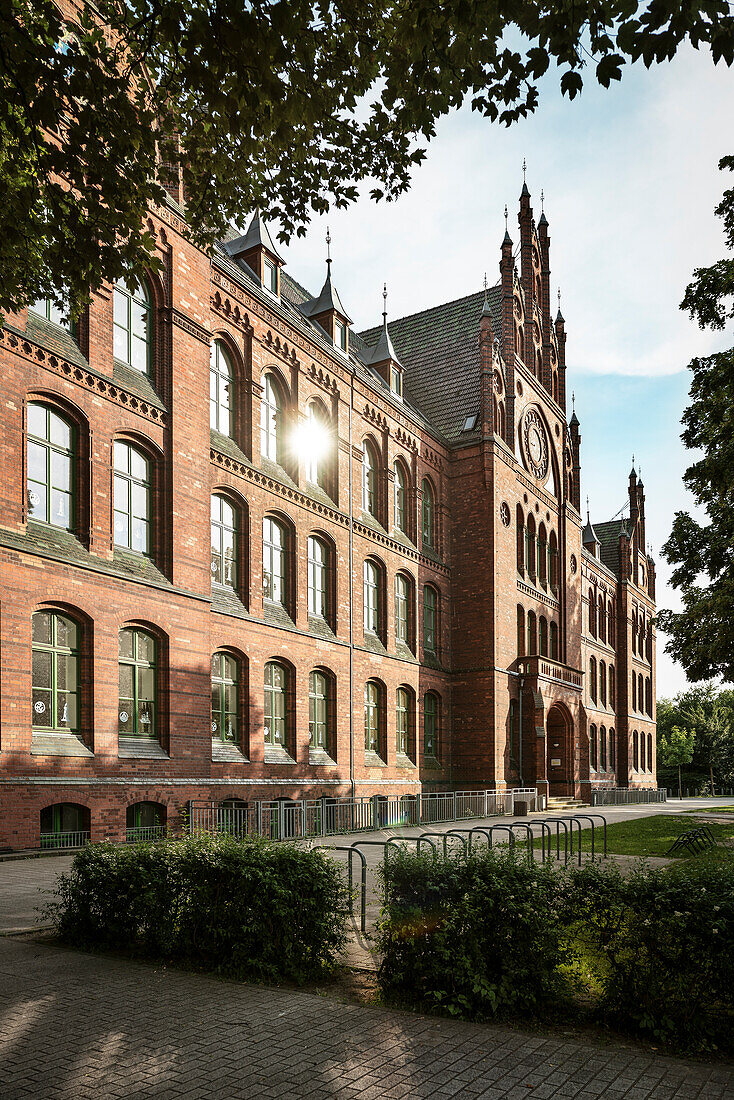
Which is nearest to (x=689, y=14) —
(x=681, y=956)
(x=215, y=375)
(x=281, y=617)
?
(x=681, y=956)

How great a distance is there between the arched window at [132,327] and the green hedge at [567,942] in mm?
14547

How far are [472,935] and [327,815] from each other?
15822 millimetres

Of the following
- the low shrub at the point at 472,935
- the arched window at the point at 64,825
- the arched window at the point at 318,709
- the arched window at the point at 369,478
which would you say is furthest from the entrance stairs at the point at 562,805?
the low shrub at the point at 472,935

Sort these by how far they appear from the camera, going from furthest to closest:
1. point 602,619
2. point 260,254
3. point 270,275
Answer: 1. point 602,619
2. point 270,275
3. point 260,254

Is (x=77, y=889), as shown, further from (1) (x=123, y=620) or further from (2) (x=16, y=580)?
(1) (x=123, y=620)

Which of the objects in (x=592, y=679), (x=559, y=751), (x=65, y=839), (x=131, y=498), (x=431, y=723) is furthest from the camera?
(x=592, y=679)

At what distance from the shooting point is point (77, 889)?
8438 mm

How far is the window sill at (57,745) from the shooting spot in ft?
49.9

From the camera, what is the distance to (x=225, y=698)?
2133cm

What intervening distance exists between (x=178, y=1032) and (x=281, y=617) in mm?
18185

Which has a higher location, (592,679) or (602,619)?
(602,619)

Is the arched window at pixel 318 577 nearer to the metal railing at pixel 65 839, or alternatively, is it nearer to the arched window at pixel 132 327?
the arched window at pixel 132 327

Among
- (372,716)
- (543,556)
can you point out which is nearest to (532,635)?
(543,556)

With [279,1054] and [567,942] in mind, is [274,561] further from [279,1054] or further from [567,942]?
[279,1054]
